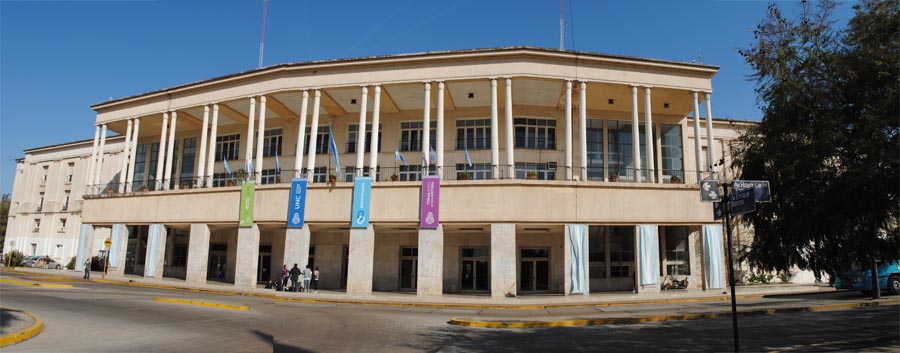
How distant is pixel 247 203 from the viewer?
31391mm

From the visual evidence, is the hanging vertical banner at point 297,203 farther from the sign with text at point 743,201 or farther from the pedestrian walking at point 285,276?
the sign with text at point 743,201

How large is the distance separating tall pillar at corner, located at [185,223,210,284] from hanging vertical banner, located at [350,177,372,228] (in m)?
11.2

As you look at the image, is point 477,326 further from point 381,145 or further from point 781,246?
point 381,145

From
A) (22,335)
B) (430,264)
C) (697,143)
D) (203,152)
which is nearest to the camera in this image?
(22,335)

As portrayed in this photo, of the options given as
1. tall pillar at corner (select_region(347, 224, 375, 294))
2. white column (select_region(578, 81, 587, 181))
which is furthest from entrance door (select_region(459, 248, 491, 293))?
white column (select_region(578, 81, 587, 181))

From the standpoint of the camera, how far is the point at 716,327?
47.1ft

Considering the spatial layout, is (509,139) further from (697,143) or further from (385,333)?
(385,333)

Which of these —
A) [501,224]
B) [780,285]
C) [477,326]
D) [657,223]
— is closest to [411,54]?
[501,224]

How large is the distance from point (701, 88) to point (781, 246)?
69.1ft

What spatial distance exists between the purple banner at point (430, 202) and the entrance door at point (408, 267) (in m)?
5.99

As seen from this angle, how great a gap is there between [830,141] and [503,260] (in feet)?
59.8

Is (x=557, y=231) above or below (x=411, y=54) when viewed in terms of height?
below

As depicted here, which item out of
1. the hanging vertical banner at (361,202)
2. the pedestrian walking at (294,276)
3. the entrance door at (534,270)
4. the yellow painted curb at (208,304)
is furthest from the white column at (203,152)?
the entrance door at (534,270)

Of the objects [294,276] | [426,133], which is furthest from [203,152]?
[426,133]
